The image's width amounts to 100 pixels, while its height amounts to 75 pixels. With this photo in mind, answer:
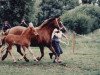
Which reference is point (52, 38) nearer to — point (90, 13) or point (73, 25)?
point (73, 25)

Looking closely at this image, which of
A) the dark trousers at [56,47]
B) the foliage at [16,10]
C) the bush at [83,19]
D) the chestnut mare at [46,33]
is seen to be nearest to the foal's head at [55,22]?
the chestnut mare at [46,33]

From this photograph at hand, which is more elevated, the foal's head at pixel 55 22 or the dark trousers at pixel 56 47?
the foal's head at pixel 55 22

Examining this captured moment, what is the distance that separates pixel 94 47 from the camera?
30938 millimetres

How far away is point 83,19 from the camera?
4356 centimetres

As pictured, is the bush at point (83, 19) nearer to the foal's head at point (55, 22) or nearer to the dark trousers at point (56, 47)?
the dark trousers at point (56, 47)

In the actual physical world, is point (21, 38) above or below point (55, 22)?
below

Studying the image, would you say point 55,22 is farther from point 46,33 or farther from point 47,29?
point 46,33

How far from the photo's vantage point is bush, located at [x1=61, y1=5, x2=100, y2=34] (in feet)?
144

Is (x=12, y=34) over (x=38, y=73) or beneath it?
over

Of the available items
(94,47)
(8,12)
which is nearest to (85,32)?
(8,12)

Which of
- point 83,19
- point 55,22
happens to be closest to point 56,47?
point 55,22

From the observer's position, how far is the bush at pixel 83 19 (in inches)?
1722

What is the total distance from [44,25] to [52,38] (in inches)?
32.1

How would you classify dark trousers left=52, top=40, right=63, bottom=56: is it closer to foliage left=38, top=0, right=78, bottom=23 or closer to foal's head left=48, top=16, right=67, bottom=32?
foal's head left=48, top=16, right=67, bottom=32
